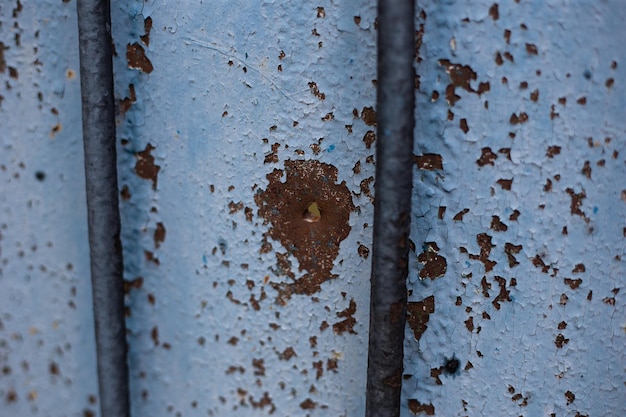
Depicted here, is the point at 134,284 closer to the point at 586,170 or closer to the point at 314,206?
the point at 314,206

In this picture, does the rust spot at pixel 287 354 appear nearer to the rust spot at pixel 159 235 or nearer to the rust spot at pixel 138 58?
the rust spot at pixel 159 235

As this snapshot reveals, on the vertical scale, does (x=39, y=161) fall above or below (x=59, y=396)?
above

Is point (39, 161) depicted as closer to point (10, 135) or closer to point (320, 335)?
point (10, 135)

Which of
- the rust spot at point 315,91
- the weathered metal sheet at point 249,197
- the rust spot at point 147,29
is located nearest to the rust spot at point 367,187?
the weathered metal sheet at point 249,197

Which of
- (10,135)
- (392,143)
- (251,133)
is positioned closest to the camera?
(392,143)

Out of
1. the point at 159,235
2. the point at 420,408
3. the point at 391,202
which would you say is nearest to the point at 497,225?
the point at 391,202

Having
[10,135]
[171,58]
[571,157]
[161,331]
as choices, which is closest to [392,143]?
[571,157]

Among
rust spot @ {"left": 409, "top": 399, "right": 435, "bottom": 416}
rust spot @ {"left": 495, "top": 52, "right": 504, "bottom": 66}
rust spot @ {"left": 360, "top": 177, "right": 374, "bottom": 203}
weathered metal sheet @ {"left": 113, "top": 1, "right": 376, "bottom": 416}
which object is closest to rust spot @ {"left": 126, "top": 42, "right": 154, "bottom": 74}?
weathered metal sheet @ {"left": 113, "top": 1, "right": 376, "bottom": 416}
